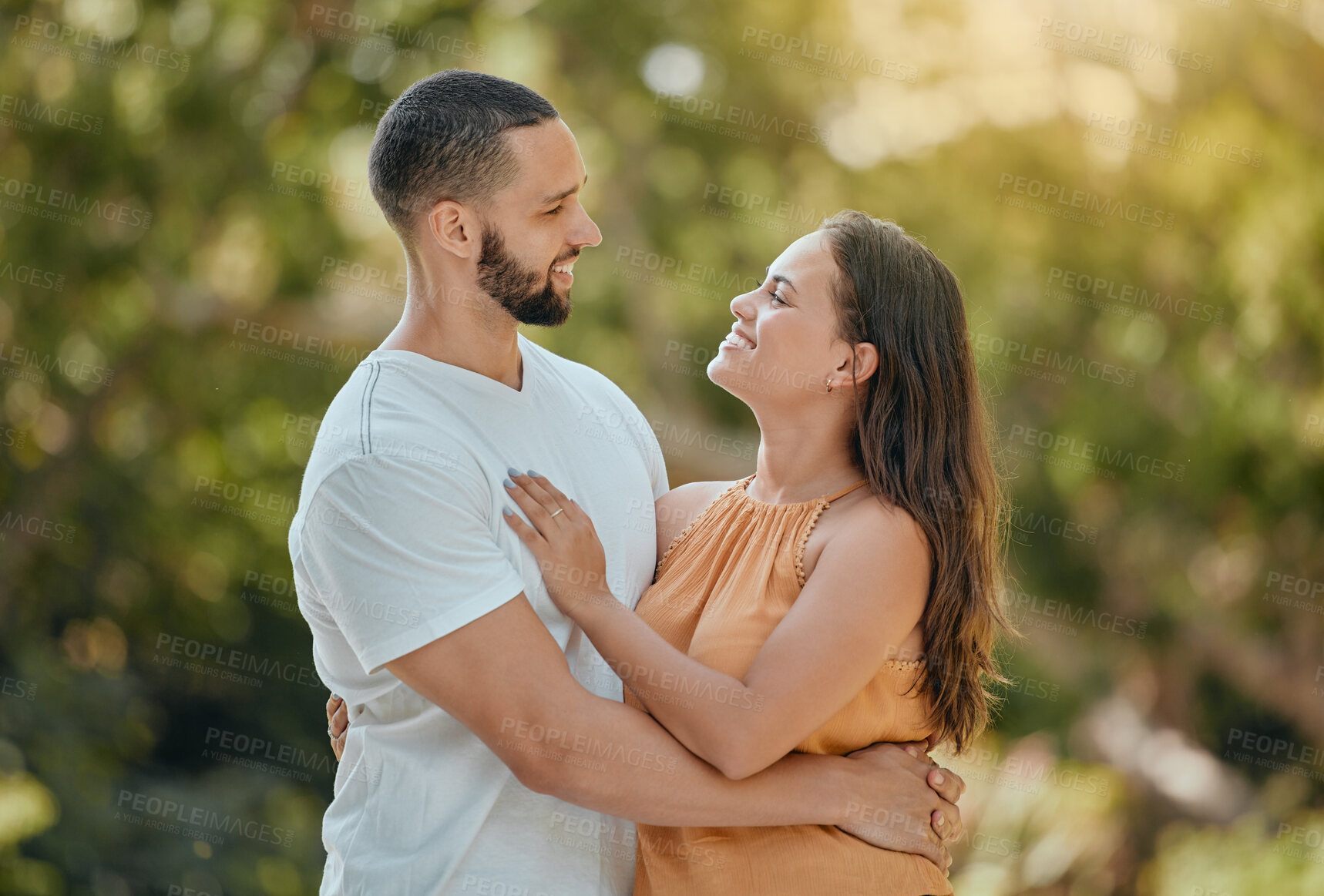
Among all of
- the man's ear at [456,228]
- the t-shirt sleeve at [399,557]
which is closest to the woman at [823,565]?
the t-shirt sleeve at [399,557]

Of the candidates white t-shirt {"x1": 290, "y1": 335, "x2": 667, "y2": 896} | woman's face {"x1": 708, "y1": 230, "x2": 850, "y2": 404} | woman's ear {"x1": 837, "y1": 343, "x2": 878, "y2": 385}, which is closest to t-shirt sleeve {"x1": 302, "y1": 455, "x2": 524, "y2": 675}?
white t-shirt {"x1": 290, "y1": 335, "x2": 667, "y2": 896}

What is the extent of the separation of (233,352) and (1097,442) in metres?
4.51

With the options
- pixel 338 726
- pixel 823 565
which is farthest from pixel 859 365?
pixel 338 726

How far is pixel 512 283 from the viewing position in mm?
1795

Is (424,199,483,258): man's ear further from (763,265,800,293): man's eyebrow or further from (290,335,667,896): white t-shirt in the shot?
(763,265,800,293): man's eyebrow

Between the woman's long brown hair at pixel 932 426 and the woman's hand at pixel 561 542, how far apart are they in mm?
472

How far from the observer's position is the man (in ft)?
5.01

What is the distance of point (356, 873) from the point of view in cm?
166

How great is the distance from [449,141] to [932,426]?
3.03 feet

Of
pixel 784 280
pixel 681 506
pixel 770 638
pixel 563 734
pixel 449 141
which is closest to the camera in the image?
pixel 563 734

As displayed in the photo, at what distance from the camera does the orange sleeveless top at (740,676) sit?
1.65 metres

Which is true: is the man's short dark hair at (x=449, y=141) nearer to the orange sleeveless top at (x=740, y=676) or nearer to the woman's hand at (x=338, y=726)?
the orange sleeveless top at (x=740, y=676)

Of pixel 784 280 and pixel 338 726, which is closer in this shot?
pixel 784 280

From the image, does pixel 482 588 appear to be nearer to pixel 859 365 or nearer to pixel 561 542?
pixel 561 542
